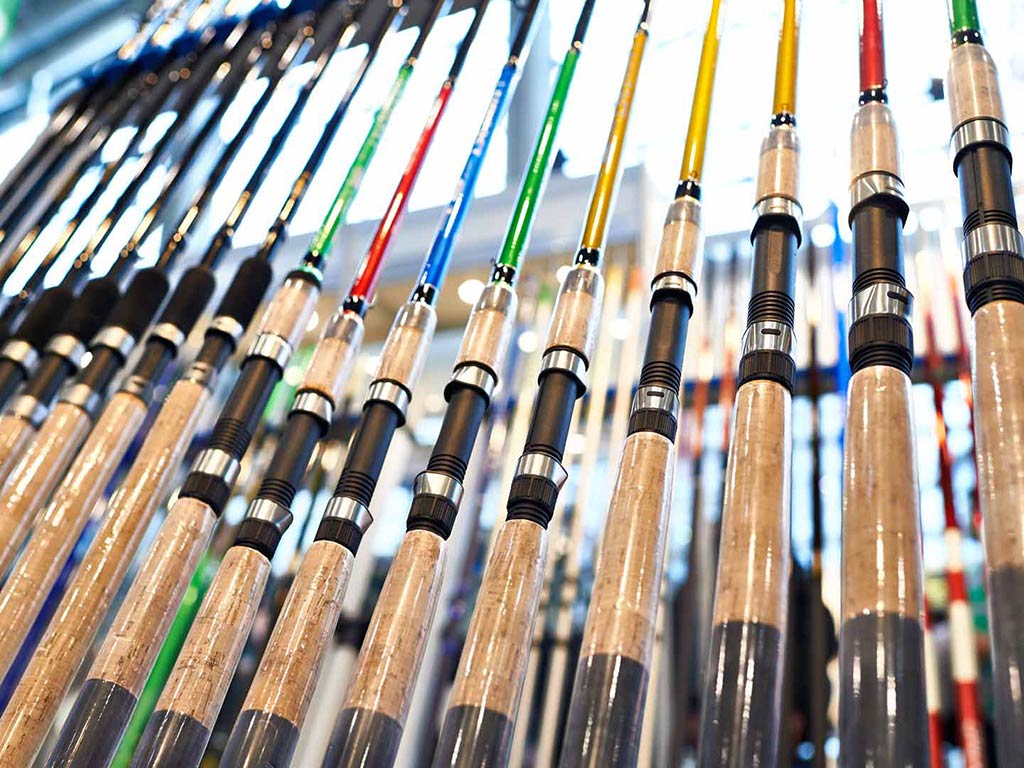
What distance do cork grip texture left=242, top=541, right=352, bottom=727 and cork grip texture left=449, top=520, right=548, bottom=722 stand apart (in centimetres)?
15

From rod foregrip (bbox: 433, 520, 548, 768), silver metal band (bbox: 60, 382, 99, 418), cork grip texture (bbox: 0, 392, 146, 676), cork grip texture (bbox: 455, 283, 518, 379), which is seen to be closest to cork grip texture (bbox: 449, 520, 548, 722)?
rod foregrip (bbox: 433, 520, 548, 768)

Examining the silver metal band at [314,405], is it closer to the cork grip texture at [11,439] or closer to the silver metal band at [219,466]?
the silver metal band at [219,466]

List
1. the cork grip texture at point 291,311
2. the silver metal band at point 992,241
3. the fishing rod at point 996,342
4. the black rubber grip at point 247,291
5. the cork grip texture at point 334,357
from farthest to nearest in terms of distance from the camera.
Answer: the black rubber grip at point 247,291 → the cork grip texture at point 291,311 → the cork grip texture at point 334,357 → the silver metal band at point 992,241 → the fishing rod at point 996,342

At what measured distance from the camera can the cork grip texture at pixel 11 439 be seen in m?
1.49

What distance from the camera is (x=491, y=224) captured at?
3.17m

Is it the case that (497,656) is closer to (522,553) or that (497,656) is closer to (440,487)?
(522,553)

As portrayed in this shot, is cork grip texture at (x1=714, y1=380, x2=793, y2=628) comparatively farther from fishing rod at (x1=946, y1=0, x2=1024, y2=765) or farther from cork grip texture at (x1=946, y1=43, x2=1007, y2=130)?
cork grip texture at (x1=946, y1=43, x2=1007, y2=130)

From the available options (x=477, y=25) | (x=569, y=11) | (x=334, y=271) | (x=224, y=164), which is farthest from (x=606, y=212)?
(x=569, y=11)

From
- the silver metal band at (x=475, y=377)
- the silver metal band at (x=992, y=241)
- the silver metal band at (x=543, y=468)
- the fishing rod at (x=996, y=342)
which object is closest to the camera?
the fishing rod at (x=996, y=342)

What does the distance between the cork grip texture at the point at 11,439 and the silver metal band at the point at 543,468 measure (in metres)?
0.77

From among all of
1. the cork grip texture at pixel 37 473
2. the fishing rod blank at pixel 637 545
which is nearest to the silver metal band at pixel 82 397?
the cork grip texture at pixel 37 473

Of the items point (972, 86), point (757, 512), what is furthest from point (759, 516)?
point (972, 86)

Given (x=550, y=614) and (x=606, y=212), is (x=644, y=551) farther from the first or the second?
(x=550, y=614)

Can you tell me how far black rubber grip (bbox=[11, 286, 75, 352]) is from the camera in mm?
1720
